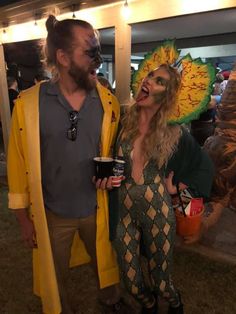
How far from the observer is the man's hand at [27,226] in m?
1.68

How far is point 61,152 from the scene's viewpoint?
1.55 metres

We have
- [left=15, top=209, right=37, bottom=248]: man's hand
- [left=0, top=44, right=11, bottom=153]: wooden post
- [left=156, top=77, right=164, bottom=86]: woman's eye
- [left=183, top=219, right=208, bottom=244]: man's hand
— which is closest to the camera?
[left=156, top=77, right=164, bottom=86]: woman's eye

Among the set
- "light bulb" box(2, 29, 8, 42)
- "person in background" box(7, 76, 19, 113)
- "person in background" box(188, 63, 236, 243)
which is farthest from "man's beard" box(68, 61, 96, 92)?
"person in background" box(7, 76, 19, 113)

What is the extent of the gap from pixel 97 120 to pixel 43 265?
3.00 feet

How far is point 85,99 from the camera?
160cm

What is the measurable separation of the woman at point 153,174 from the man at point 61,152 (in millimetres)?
142

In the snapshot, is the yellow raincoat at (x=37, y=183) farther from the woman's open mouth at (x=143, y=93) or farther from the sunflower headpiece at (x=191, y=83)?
the sunflower headpiece at (x=191, y=83)

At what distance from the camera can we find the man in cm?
153

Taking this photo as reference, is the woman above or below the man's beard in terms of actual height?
below

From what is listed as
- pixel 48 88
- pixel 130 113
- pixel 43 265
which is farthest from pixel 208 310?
pixel 48 88

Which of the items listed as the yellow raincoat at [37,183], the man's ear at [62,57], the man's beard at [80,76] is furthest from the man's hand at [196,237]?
the man's ear at [62,57]

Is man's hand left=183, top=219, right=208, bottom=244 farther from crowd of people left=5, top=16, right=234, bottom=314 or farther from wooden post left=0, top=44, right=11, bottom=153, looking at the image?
wooden post left=0, top=44, right=11, bottom=153

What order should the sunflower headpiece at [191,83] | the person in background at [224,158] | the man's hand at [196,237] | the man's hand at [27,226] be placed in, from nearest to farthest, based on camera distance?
the man's hand at [27,226], the sunflower headpiece at [191,83], the man's hand at [196,237], the person in background at [224,158]

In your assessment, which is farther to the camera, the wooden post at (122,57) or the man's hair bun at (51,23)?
the wooden post at (122,57)
